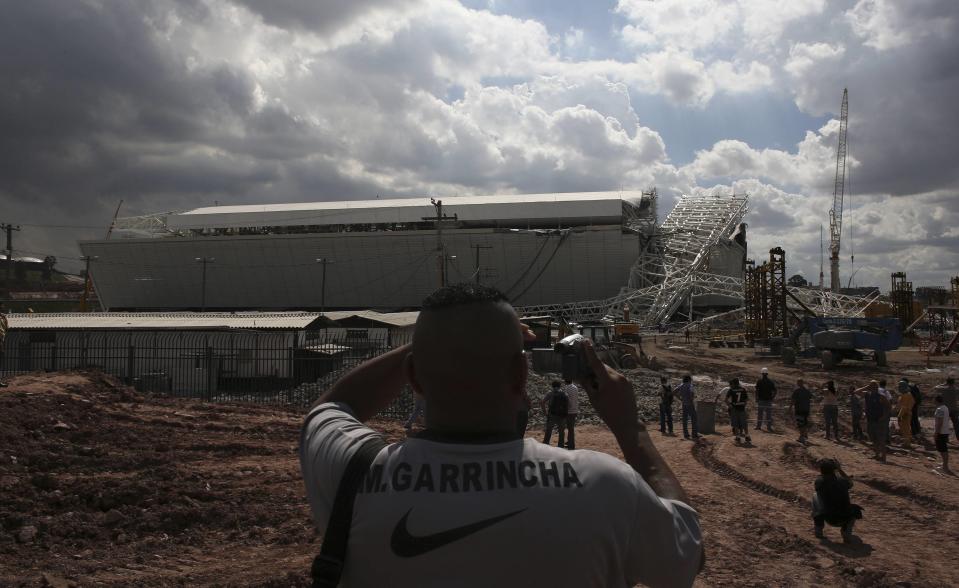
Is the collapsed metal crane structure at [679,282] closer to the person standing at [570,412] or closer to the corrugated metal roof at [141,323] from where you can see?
the corrugated metal roof at [141,323]

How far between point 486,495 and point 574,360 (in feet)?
2.41

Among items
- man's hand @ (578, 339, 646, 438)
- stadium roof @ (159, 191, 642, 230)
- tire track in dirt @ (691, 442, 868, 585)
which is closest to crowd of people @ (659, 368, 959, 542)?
tire track in dirt @ (691, 442, 868, 585)

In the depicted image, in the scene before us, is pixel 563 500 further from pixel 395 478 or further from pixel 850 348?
pixel 850 348

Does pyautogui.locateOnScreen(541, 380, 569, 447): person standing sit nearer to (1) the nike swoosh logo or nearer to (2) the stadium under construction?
(1) the nike swoosh logo

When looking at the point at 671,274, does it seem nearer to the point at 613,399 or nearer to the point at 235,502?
the point at 235,502

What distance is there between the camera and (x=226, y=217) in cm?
8312

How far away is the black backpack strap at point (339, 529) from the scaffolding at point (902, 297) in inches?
2582

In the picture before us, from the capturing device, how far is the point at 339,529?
5.19ft

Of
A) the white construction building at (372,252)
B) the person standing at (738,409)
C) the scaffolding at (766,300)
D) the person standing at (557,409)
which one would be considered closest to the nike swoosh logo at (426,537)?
the person standing at (557,409)

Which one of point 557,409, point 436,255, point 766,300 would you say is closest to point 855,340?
point 766,300

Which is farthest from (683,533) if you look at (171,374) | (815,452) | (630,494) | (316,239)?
(316,239)

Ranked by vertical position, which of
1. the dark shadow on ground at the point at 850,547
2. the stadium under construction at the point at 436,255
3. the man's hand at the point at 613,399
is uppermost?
the stadium under construction at the point at 436,255

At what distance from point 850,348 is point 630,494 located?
1449 inches

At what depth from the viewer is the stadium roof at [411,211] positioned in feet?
246
